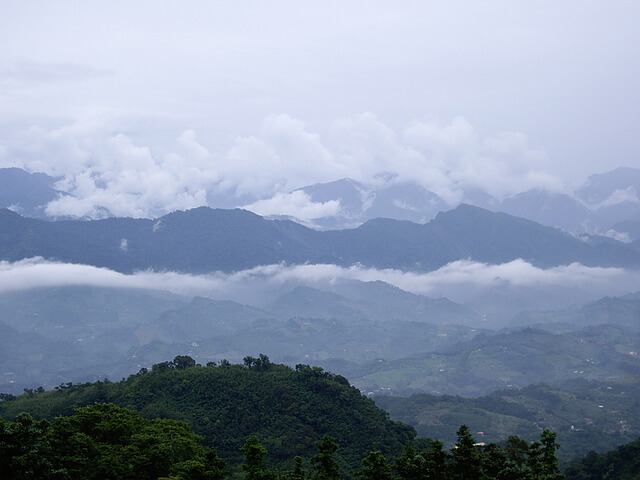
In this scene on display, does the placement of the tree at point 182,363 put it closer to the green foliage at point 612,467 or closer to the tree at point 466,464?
the green foliage at point 612,467

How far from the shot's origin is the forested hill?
276 ft

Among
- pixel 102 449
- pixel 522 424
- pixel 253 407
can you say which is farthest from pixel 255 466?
pixel 522 424

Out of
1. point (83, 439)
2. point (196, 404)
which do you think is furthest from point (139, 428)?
point (196, 404)

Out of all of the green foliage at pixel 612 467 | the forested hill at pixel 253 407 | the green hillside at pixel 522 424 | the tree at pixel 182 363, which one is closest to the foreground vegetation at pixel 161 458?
the forested hill at pixel 253 407

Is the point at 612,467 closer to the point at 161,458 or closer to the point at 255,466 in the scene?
the point at 255,466

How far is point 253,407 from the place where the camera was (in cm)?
9194

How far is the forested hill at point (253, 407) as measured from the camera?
8412 centimetres

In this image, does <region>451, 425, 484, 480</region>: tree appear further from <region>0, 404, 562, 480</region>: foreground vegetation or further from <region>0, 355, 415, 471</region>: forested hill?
<region>0, 355, 415, 471</region>: forested hill

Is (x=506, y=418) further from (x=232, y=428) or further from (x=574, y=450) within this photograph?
(x=232, y=428)

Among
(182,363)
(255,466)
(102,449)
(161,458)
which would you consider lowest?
(161,458)

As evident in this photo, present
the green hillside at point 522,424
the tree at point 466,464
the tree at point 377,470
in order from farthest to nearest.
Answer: the green hillside at point 522,424 → the tree at point 466,464 → the tree at point 377,470

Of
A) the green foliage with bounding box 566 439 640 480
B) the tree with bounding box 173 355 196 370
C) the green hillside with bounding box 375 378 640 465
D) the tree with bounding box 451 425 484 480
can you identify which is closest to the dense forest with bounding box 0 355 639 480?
the tree with bounding box 451 425 484 480

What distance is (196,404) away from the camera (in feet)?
300

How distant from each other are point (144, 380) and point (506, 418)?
122 meters
